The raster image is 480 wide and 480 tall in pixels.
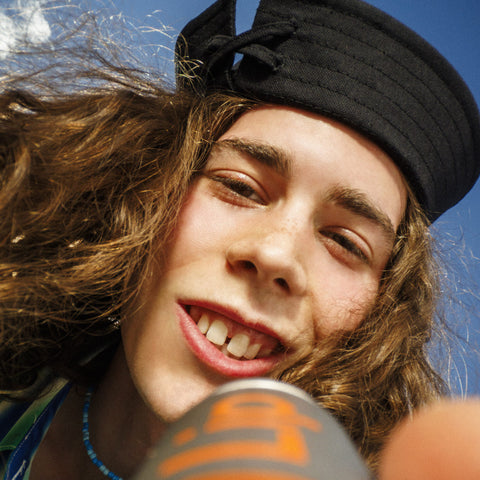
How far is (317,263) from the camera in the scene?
89cm

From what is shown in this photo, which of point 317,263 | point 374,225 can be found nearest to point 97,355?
point 317,263

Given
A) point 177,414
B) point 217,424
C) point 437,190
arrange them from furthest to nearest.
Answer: point 437,190 → point 177,414 → point 217,424

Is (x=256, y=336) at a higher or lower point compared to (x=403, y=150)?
lower

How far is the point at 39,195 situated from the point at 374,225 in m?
0.74

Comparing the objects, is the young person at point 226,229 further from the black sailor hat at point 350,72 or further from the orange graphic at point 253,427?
the orange graphic at point 253,427

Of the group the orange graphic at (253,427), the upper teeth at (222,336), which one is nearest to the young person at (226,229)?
the upper teeth at (222,336)

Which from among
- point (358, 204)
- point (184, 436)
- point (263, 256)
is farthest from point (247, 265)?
point (184, 436)

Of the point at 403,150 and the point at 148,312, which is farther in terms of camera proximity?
the point at 403,150

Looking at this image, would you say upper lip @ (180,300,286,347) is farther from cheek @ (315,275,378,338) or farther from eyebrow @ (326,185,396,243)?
eyebrow @ (326,185,396,243)

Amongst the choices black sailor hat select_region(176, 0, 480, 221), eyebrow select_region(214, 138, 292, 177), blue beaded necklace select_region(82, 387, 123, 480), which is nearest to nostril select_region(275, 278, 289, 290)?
eyebrow select_region(214, 138, 292, 177)

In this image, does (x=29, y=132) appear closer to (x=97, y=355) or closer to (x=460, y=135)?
(x=97, y=355)

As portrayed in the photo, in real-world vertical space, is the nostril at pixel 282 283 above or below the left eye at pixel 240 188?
below

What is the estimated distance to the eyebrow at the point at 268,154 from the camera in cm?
89

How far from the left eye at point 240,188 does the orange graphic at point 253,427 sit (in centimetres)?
65
